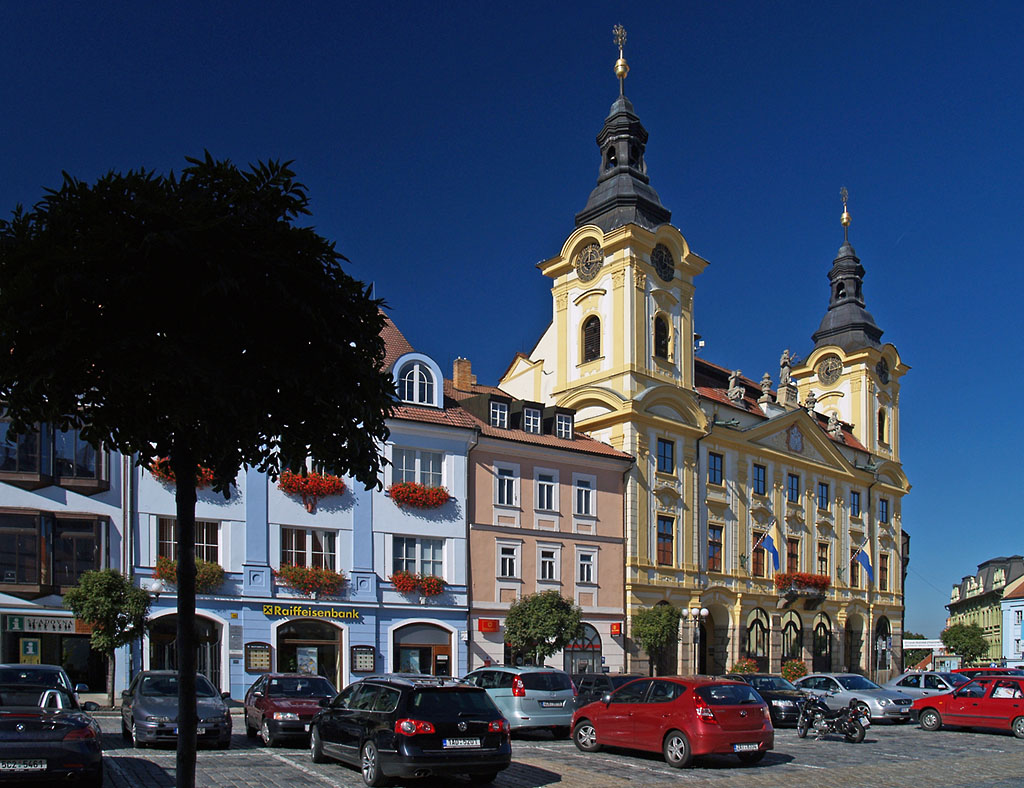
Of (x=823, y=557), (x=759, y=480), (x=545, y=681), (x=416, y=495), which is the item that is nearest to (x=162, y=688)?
(x=545, y=681)

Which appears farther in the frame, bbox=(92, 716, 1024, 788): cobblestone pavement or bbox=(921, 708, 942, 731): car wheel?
bbox=(921, 708, 942, 731): car wheel

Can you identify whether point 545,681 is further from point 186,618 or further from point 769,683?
point 186,618

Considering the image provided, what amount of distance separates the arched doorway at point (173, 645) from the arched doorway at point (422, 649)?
6235mm

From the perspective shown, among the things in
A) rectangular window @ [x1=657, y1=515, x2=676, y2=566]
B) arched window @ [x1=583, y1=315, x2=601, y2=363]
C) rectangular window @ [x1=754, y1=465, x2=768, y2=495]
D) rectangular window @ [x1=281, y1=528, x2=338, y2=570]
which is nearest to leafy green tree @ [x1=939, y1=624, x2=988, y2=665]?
rectangular window @ [x1=754, y1=465, x2=768, y2=495]

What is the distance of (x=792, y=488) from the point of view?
56375 mm

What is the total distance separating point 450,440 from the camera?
39594 millimetres

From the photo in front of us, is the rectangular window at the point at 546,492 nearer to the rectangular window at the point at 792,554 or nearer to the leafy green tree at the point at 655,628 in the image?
the leafy green tree at the point at 655,628

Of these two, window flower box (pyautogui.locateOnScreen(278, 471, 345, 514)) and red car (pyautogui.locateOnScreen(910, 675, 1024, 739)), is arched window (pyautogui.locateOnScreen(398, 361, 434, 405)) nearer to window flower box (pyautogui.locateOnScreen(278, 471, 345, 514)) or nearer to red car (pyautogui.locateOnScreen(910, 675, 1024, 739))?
window flower box (pyautogui.locateOnScreen(278, 471, 345, 514))

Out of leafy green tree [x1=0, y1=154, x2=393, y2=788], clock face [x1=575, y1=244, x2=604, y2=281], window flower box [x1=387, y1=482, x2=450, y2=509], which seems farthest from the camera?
clock face [x1=575, y1=244, x2=604, y2=281]

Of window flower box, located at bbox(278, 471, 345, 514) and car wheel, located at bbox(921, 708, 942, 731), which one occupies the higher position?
window flower box, located at bbox(278, 471, 345, 514)

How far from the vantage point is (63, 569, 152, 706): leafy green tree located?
2925 cm

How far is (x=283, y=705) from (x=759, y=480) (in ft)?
121

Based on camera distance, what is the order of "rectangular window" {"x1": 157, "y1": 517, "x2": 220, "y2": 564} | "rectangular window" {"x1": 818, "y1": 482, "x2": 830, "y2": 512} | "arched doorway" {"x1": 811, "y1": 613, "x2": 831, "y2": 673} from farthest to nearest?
"rectangular window" {"x1": 818, "y1": 482, "x2": 830, "y2": 512}
"arched doorway" {"x1": 811, "y1": 613, "x2": 831, "y2": 673}
"rectangular window" {"x1": 157, "y1": 517, "x2": 220, "y2": 564}

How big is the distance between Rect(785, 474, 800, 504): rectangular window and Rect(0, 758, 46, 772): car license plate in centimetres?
4594
